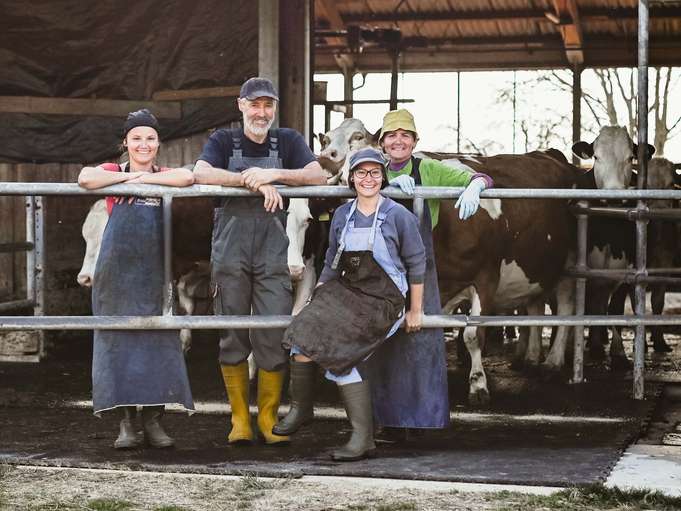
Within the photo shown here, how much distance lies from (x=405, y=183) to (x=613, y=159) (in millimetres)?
5097

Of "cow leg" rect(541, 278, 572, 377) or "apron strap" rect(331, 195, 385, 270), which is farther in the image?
"cow leg" rect(541, 278, 572, 377)

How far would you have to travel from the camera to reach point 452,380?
8.68 m

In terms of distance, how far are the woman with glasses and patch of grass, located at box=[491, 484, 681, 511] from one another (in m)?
0.99

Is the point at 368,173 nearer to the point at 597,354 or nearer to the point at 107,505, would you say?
the point at 107,505

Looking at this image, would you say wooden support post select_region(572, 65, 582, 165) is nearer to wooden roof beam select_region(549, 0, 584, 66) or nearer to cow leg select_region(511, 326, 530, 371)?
wooden roof beam select_region(549, 0, 584, 66)

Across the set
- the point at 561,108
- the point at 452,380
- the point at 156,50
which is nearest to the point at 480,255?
the point at 452,380

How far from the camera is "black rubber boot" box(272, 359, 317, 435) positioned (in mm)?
5703

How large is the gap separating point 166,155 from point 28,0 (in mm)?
1837

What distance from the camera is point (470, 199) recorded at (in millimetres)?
5684

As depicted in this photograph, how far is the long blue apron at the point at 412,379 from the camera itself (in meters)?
5.84

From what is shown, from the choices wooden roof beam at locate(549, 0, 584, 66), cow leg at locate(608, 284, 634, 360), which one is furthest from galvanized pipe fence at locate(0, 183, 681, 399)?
wooden roof beam at locate(549, 0, 584, 66)

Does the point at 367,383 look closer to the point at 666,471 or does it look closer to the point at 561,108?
the point at 666,471

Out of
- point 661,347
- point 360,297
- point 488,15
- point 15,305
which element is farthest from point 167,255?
point 488,15

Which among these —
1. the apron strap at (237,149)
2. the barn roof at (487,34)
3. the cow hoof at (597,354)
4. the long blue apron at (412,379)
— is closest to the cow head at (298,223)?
the apron strap at (237,149)
